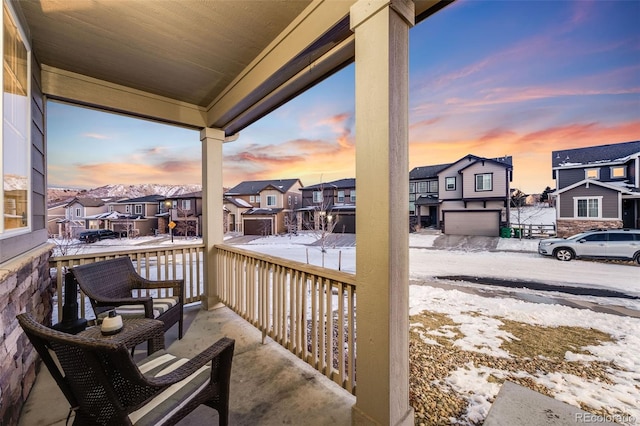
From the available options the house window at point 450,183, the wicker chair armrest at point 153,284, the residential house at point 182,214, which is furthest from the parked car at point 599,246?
the residential house at point 182,214

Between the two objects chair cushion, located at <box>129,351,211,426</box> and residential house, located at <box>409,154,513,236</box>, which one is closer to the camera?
chair cushion, located at <box>129,351,211,426</box>

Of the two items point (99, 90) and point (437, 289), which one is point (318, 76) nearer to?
point (99, 90)

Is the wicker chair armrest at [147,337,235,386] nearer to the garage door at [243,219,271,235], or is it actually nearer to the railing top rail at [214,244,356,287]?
the railing top rail at [214,244,356,287]

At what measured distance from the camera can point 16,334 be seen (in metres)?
1.60

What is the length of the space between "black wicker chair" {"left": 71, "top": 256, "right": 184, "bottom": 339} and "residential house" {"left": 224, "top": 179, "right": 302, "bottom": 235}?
14895mm

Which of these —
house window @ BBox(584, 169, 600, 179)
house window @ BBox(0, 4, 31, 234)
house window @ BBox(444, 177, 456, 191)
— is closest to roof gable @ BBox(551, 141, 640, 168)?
house window @ BBox(584, 169, 600, 179)

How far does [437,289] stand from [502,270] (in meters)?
3.45

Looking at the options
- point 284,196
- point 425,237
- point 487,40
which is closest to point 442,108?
point 487,40

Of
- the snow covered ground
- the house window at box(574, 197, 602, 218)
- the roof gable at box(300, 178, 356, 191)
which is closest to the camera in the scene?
the snow covered ground

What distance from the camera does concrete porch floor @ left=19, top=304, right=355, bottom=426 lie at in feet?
5.33

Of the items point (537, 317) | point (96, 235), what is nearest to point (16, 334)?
point (537, 317)

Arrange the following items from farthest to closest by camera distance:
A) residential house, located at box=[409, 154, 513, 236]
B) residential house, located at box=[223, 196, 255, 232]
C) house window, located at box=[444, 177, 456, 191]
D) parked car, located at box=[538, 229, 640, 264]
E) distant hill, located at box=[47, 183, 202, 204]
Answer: residential house, located at box=[223, 196, 255, 232], house window, located at box=[444, 177, 456, 191], residential house, located at box=[409, 154, 513, 236], parked car, located at box=[538, 229, 640, 264], distant hill, located at box=[47, 183, 202, 204]

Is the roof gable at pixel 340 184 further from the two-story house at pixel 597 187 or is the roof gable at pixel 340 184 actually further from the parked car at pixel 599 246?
the parked car at pixel 599 246

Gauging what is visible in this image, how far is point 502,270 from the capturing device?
7484 mm
